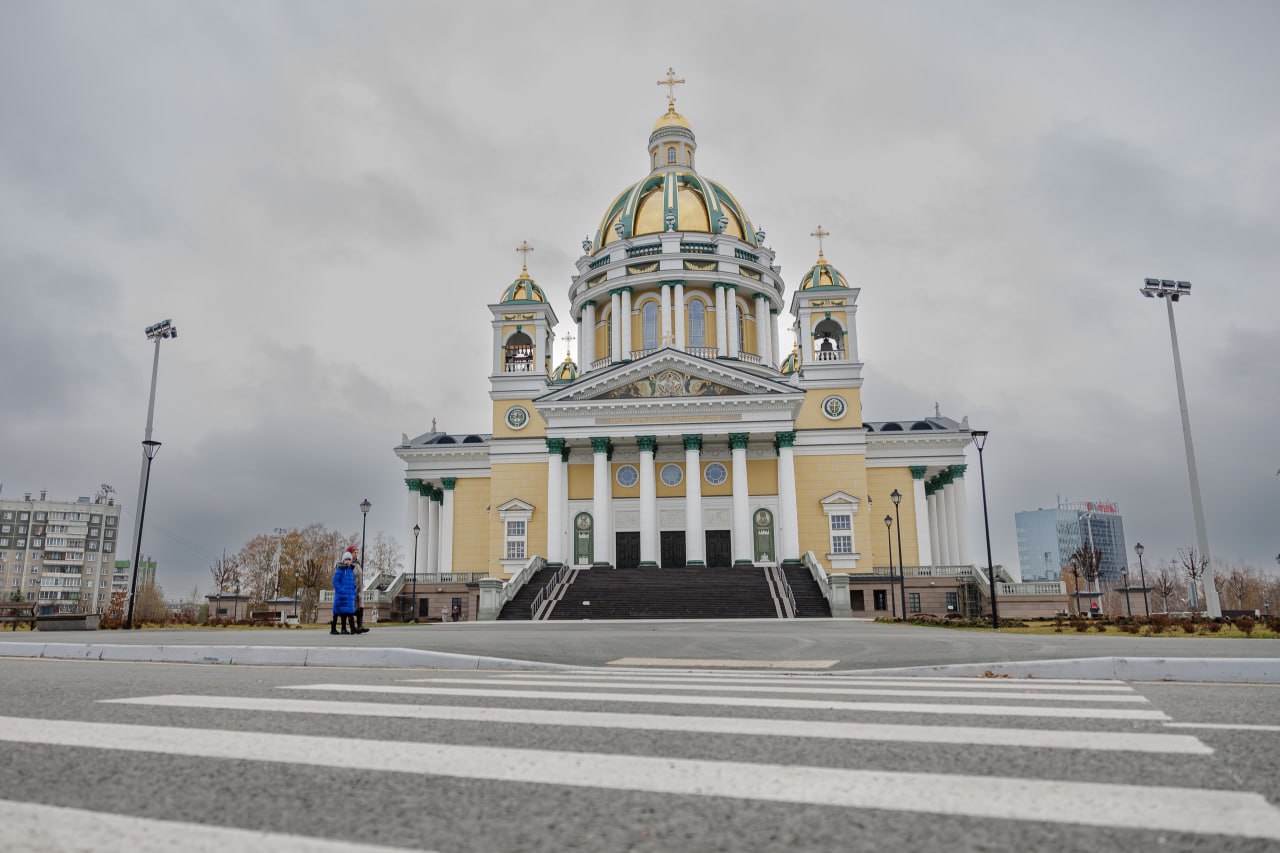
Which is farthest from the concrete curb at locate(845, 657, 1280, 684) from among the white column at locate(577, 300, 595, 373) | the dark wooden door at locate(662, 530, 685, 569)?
the white column at locate(577, 300, 595, 373)

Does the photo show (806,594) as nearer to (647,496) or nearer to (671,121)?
(647,496)

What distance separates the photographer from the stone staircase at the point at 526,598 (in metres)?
36.5

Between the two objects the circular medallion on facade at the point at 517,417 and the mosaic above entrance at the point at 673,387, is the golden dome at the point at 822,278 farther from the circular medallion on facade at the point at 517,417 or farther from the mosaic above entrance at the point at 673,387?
the circular medallion on facade at the point at 517,417

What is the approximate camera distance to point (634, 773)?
3643mm

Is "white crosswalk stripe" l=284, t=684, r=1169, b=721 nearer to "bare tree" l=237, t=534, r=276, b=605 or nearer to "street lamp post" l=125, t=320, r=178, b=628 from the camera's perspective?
"street lamp post" l=125, t=320, r=178, b=628

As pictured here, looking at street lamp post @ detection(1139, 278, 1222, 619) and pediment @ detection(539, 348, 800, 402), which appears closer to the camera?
street lamp post @ detection(1139, 278, 1222, 619)

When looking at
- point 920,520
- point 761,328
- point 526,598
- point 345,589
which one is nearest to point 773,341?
point 761,328

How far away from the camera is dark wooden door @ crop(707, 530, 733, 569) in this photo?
47.8 metres

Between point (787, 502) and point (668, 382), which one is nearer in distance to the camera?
point (787, 502)

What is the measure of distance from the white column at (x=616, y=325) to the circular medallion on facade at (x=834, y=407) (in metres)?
13.7

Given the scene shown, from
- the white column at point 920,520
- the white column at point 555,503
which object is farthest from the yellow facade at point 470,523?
the white column at point 920,520

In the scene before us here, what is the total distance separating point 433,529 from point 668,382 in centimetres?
2031

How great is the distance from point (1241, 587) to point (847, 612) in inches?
2386

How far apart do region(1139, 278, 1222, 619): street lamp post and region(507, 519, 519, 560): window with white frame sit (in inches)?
1260
